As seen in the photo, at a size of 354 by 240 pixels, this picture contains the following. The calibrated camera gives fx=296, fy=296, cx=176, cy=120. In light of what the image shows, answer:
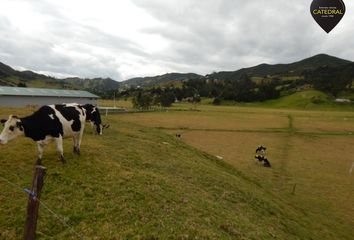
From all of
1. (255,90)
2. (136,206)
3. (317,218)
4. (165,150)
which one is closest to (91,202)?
(136,206)

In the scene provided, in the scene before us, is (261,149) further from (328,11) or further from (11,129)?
(11,129)

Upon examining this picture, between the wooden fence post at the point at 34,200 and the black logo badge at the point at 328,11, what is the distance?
10.3 metres

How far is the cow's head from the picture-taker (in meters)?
9.41

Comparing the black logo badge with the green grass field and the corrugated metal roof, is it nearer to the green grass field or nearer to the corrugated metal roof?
the green grass field

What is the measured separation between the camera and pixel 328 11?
10547 mm

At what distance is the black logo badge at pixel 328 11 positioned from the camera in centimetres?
1038

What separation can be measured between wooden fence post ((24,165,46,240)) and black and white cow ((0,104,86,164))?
15.0 ft

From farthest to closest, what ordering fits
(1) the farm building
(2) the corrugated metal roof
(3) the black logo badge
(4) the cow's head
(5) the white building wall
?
1. (2) the corrugated metal roof
2. (1) the farm building
3. (5) the white building wall
4. (3) the black logo badge
5. (4) the cow's head

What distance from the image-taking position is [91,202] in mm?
8547

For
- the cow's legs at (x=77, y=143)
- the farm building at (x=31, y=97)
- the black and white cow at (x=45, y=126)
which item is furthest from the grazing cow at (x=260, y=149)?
the farm building at (x=31, y=97)

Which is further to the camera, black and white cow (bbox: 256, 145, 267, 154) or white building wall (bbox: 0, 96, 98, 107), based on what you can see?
white building wall (bbox: 0, 96, 98, 107)

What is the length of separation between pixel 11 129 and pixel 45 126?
101 centimetres

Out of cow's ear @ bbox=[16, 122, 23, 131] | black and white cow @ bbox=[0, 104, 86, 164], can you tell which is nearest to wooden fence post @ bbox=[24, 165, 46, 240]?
black and white cow @ bbox=[0, 104, 86, 164]

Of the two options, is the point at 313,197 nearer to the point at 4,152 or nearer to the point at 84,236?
the point at 84,236
